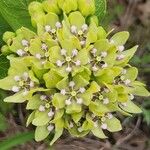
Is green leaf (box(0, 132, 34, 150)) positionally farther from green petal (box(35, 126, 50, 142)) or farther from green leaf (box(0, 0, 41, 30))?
green leaf (box(0, 0, 41, 30))

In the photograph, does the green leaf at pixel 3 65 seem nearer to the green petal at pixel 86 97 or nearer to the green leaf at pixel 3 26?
the green leaf at pixel 3 26

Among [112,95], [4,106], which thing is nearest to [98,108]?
[112,95]

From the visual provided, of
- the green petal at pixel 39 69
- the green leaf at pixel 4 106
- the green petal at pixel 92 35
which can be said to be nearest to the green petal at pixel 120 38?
the green petal at pixel 92 35

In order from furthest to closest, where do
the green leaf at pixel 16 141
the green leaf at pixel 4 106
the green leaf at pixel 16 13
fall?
the green leaf at pixel 4 106 → the green leaf at pixel 16 141 → the green leaf at pixel 16 13

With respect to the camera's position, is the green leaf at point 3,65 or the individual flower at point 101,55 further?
the green leaf at point 3,65

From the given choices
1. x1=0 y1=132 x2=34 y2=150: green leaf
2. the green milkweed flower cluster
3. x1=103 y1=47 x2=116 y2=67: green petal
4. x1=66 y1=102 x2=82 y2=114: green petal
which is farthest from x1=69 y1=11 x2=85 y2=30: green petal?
x1=0 y1=132 x2=34 y2=150: green leaf

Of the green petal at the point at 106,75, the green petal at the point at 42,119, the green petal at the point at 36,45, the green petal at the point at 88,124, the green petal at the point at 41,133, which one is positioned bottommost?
the green petal at the point at 41,133

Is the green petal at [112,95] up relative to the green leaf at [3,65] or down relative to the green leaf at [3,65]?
down

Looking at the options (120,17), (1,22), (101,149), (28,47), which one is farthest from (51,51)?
(120,17)
